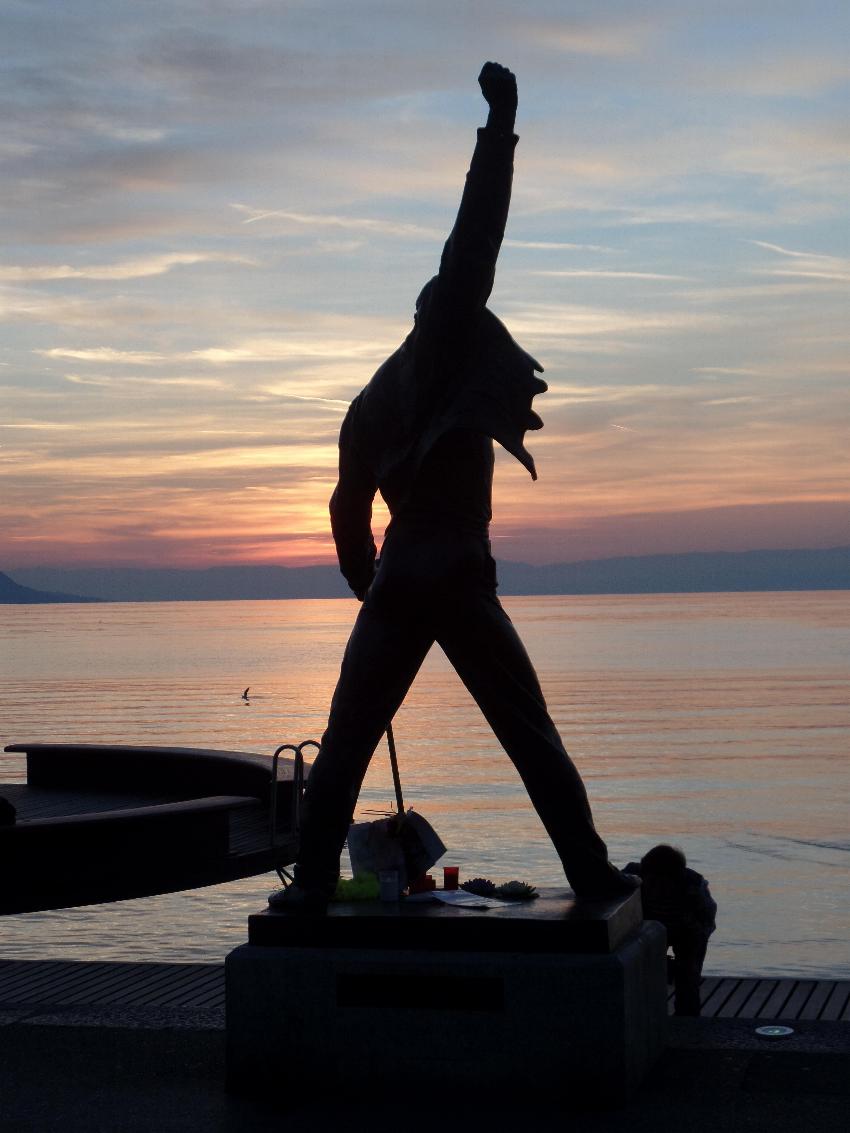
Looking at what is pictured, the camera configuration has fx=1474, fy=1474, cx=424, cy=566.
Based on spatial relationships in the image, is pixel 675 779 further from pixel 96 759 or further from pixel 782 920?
pixel 96 759

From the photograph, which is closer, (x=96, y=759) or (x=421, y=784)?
(x=96, y=759)

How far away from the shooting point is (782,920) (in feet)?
66.6

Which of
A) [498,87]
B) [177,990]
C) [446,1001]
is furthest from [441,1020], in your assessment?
[177,990]

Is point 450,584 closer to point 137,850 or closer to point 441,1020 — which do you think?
point 441,1020

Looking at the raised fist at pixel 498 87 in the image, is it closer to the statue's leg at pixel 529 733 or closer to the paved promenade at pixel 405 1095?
the statue's leg at pixel 529 733

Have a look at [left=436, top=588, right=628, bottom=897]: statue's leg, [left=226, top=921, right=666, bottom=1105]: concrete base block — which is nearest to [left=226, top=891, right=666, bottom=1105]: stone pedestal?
[left=226, top=921, right=666, bottom=1105]: concrete base block

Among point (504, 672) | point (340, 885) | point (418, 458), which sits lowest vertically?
point (340, 885)

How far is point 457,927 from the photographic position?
6062 mm

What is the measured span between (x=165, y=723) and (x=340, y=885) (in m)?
47.5

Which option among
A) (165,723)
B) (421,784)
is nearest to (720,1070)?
(421,784)

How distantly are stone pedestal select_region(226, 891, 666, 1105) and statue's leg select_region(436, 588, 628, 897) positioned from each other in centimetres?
26

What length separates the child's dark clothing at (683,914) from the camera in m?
8.98

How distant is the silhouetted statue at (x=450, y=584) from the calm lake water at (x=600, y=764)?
11840mm

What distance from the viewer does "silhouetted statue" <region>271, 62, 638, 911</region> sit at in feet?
21.1
